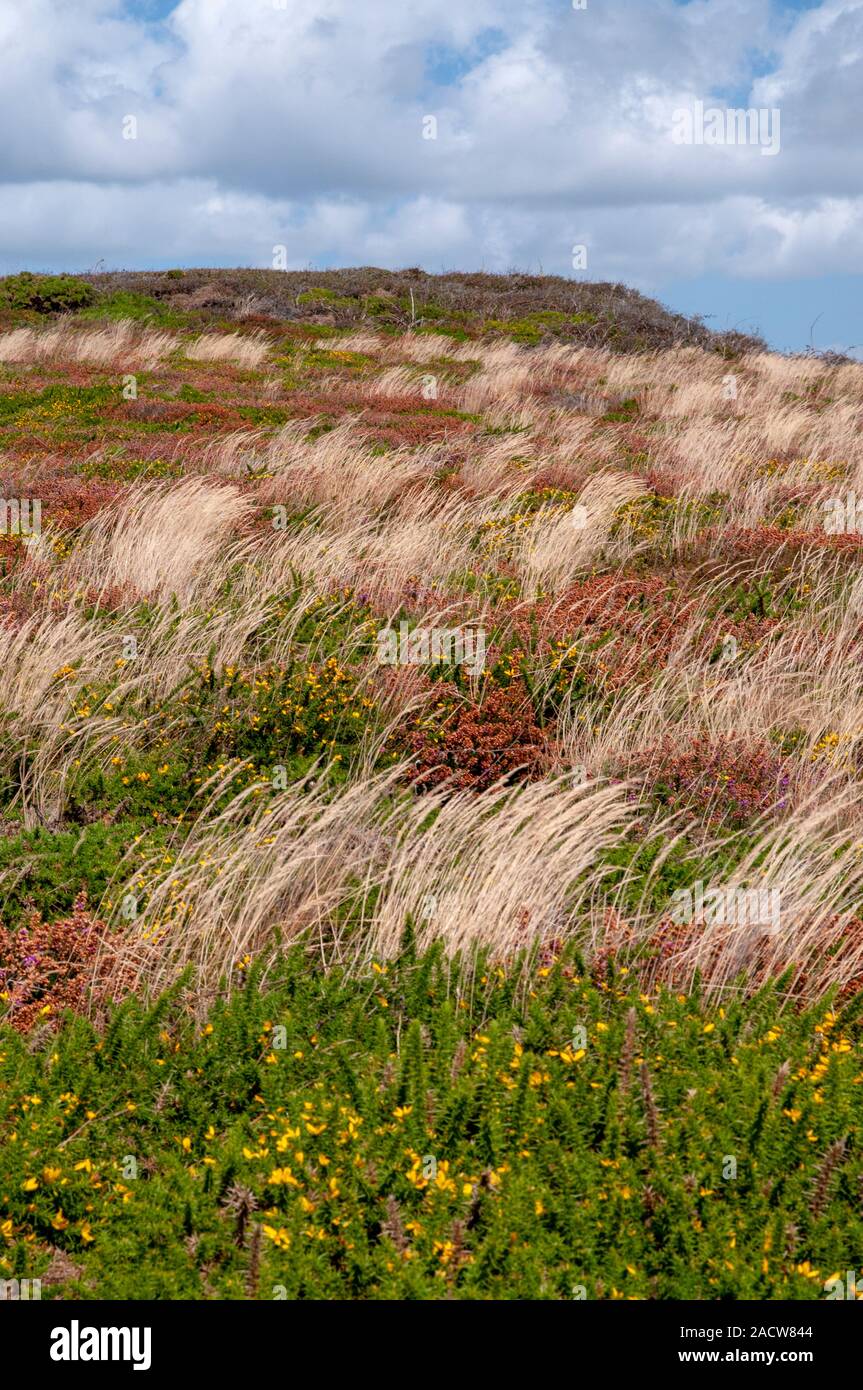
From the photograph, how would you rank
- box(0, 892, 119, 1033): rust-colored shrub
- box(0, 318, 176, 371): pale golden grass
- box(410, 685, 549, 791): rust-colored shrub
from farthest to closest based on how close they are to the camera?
box(0, 318, 176, 371): pale golden grass → box(410, 685, 549, 791): rust-colored shrub → box(0, 892, 119, 1033): rust-colored shrub

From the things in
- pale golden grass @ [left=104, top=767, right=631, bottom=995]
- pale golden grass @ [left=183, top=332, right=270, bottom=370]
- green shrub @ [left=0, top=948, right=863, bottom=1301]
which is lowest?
green shrub @ [left=0, top=948, right=863, bottom=1301]

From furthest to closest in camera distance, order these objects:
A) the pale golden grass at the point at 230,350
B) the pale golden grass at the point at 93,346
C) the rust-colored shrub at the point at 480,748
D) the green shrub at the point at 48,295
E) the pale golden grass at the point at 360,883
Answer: the green shrub at the point at 48,295 → the pale golden grass at the point at 230,350 → the pale golden grass at the point at 93,346 → the rust-colored shrub at the point at 480,748 → the pale golden grass at the point at 360,883

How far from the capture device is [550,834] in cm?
505

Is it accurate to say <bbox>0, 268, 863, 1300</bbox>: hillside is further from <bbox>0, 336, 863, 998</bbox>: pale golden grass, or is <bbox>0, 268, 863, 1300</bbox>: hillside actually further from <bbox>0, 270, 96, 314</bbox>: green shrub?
<bbox>0, 270, 96, 314</bbox>: green shrub

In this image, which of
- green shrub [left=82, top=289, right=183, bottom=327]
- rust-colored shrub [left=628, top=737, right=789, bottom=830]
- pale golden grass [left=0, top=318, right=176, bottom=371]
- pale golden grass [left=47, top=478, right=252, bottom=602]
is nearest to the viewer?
rust-colored shrub [left=628, top=737, right=789, bottom=830]

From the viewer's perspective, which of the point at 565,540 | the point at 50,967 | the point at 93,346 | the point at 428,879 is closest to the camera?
the point at 50,967

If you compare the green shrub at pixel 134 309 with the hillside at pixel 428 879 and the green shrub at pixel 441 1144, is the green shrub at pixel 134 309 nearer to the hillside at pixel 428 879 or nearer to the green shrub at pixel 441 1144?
the hillside at pixel 428 879

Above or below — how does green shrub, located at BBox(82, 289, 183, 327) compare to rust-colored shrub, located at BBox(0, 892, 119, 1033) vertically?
above

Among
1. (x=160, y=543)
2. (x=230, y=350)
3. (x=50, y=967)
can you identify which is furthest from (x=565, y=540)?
(x=230, y=350)

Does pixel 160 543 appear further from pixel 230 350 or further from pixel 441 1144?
pixel 230 350

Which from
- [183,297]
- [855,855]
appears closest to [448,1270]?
[855,855]

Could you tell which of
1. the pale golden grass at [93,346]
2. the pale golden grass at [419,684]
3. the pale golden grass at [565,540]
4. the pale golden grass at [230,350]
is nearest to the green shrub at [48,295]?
the pale golden grass at [93,346]

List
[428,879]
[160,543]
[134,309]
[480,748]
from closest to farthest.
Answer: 1. [428,879]
2. [480,748]
3. [160,543]
4. [134,309]

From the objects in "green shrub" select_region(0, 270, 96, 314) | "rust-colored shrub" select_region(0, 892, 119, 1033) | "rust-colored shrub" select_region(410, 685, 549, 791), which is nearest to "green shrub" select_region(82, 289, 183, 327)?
"green shrub" select_region(0, 270, 96, 314)
